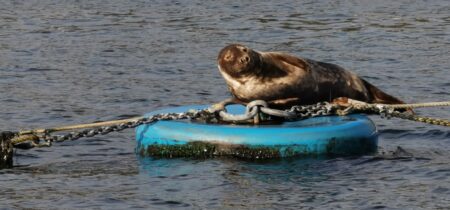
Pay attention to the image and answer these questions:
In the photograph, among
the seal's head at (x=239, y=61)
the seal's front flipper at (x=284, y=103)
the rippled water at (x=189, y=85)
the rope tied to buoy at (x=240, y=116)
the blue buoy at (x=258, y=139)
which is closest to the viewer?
the rippled water at (x=189, y=85)

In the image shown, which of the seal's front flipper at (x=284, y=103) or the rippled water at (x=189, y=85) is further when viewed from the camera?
the seal's front flipper at (x=284, y=103)

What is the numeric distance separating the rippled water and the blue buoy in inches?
4.5

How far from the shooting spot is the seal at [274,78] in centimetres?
1165

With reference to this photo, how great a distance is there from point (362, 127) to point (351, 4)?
45.5 feet

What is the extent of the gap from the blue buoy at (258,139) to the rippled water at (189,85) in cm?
12

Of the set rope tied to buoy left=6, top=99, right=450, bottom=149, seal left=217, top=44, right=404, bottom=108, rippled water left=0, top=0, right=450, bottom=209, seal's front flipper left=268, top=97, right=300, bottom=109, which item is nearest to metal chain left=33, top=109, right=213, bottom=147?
rope tied to buoy left=6, top=99, right=450, bottom=149

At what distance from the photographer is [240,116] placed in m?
11.4

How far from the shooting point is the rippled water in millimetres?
10242

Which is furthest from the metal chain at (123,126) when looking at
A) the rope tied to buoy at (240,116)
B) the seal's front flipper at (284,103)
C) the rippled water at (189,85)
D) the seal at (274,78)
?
the seal's front flipper at (284,103)

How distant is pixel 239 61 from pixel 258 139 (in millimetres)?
845

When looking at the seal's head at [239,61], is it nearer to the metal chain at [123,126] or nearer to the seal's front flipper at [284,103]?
the seal's front flipper at [284,103]

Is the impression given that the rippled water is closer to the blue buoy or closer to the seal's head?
the blue buoy

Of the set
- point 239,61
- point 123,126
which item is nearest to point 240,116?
point 239,61

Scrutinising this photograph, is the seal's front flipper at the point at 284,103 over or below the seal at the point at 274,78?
below
